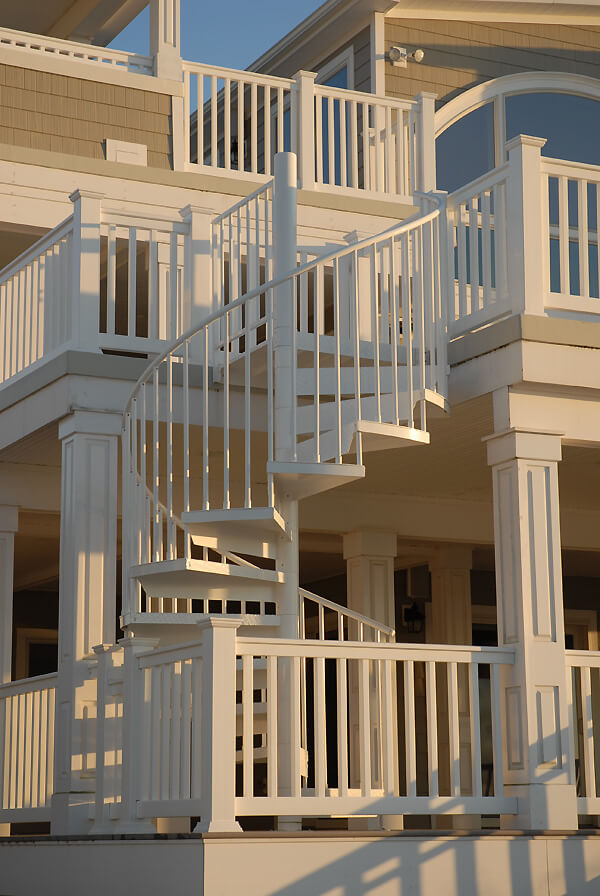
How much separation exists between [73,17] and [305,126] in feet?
12.2

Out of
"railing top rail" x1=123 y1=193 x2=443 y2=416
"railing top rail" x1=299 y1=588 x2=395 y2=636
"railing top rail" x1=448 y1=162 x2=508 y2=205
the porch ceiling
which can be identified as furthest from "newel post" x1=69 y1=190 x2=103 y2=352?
the porch ceiling

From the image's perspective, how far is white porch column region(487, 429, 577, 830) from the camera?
23.8 feet

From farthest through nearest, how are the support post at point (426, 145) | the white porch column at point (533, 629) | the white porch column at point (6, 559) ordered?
1. the support post at point (426, 145)
2. the white porch column at point (6, 559)
3. the white porch column at point (533, 629)

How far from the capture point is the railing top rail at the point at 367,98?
1223 centimetres

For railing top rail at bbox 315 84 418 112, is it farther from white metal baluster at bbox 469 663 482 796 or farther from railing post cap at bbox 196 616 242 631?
railing post cap at bbox 196 616 242 631

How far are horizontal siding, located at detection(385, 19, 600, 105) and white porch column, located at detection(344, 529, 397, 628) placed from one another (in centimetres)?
459

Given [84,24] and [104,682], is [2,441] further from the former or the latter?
[84,24]

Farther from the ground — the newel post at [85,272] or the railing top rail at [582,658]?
the newel post at [85,272]

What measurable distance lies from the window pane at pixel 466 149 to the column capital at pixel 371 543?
4.05 metres

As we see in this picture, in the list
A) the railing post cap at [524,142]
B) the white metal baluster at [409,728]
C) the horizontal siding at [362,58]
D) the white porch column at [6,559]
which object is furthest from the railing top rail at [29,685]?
the horizontal siding at [362,58]

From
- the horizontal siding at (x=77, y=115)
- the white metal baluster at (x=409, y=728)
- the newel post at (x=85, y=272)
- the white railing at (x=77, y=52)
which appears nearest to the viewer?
the white metal baluster at (x=409, y=728)

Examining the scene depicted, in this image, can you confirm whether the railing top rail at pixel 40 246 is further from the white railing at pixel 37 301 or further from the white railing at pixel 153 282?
the white railing at pixel 153 282

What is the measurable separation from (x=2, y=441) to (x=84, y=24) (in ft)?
21.7

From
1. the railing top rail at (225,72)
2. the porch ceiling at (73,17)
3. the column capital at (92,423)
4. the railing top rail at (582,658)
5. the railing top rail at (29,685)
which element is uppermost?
the porch ceiling at (73,17)
